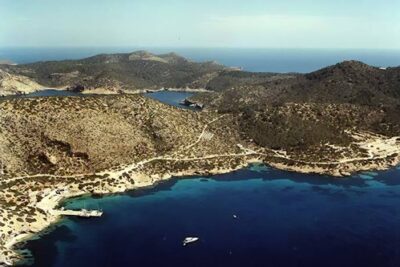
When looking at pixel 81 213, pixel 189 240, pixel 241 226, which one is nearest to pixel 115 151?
pixel 81 213

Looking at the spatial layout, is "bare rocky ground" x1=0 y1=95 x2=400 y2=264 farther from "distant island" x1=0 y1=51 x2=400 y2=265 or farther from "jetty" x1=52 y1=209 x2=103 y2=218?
"jetty" x1=52 y1=209 x2=103 y2=218

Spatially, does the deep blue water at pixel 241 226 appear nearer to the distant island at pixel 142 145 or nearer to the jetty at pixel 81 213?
the jetty at pixel 81 213

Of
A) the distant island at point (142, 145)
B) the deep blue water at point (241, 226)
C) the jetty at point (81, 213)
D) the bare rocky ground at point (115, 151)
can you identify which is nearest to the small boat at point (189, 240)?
the deep blue water at point (241, 226)

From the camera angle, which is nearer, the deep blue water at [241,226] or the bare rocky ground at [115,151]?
the deep blue water at [241,226]

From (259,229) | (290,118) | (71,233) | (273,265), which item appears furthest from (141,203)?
(290,118)

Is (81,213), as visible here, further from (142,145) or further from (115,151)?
(142,145)

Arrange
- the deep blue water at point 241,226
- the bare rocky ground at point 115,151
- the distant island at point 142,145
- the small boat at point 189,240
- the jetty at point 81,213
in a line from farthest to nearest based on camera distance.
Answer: the distant island at point 142,145
the bare rocky ground at point 115,151
the jetty at point 81,213
the small boat at point 189,240
the deep blue water at point 241,226

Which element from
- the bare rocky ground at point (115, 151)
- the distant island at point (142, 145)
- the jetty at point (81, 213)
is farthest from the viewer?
the distant island at point (142, 145)

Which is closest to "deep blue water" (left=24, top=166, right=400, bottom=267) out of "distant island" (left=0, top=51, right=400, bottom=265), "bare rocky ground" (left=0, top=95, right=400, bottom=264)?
"bare rocky ground" (left=0, top=95, right=400, bottom=264)

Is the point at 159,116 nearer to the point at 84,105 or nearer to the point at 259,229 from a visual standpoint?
the point at 84,105
